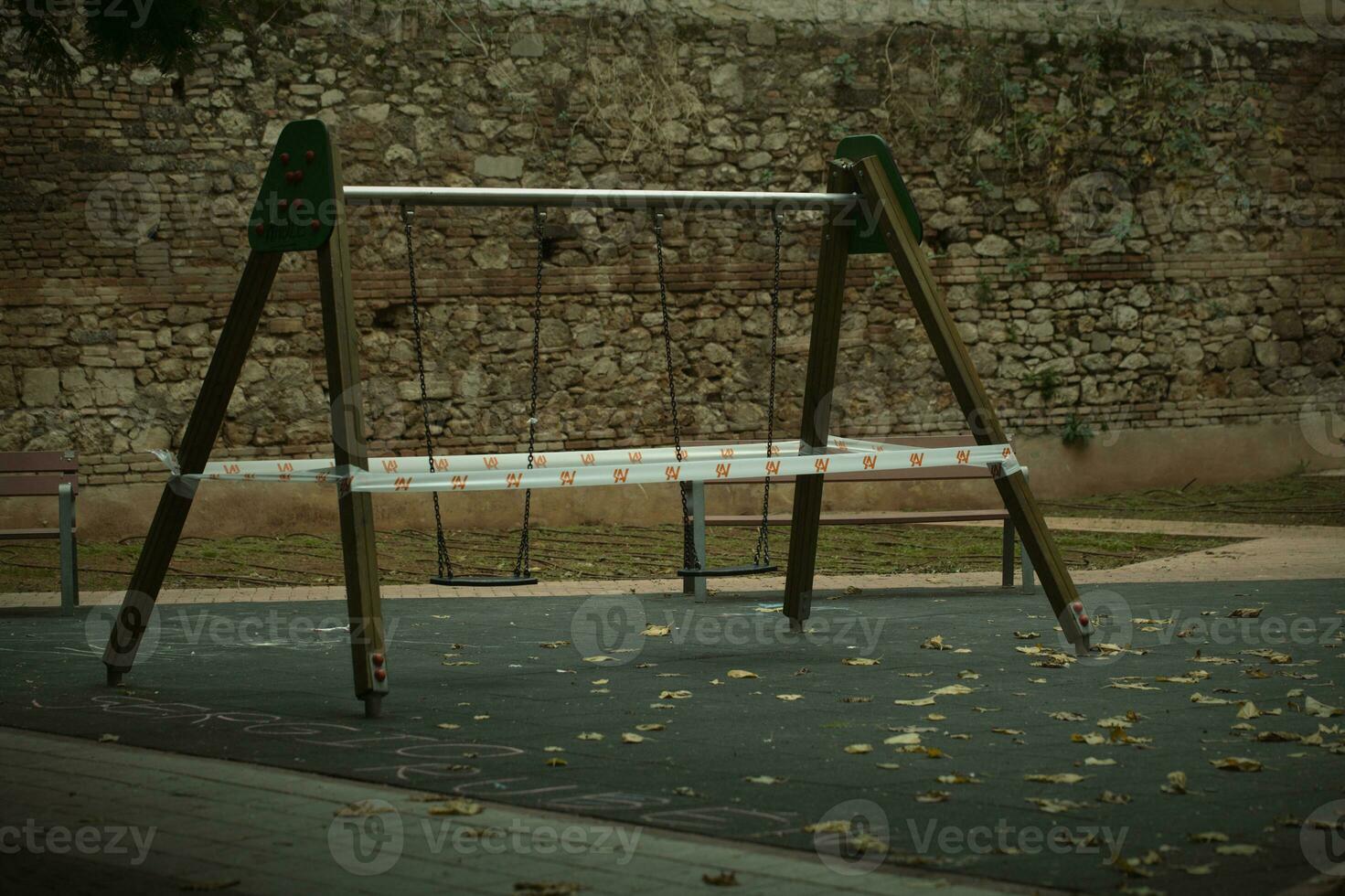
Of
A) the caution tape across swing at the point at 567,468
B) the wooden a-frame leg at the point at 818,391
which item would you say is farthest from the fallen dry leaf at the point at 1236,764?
the wooden a-frame leg at the point at 818,391

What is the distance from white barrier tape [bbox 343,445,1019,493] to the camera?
6262mm

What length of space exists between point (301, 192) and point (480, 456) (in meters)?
1.39

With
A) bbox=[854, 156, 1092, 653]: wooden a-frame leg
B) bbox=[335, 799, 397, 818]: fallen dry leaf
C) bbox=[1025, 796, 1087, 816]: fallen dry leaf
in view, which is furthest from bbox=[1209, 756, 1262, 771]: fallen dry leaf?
bbox=[335, 799, 397, 818]: fallen dry leaf

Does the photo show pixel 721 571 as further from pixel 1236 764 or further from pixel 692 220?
pixel 692 220

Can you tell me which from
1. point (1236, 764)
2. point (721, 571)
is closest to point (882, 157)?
point (721, 571)

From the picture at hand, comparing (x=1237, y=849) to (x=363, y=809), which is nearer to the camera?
(x=1237, y=849)

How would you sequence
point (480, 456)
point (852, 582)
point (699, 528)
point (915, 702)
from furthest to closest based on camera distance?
point (852, 582) → point (699, 528) → point (480, 456) → point (915, 702)

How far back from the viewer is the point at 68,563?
29.3ft

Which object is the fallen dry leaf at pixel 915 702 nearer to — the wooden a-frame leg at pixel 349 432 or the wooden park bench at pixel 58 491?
the wooden a-frame leg at pixel 349 432

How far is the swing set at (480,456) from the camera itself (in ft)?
20.0

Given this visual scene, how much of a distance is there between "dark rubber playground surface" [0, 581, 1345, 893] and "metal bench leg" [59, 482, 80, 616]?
0.63 feet

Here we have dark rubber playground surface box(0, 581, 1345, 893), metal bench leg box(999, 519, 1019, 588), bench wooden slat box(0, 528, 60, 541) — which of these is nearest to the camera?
dark rubber playground surface box(0, 581, 1345, 893)

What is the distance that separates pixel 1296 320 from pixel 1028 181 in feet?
10.8

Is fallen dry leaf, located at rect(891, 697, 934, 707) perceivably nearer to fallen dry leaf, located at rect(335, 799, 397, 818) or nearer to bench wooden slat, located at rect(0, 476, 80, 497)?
fallen dry leaf, located at rect(335, 799, 397, 818)
